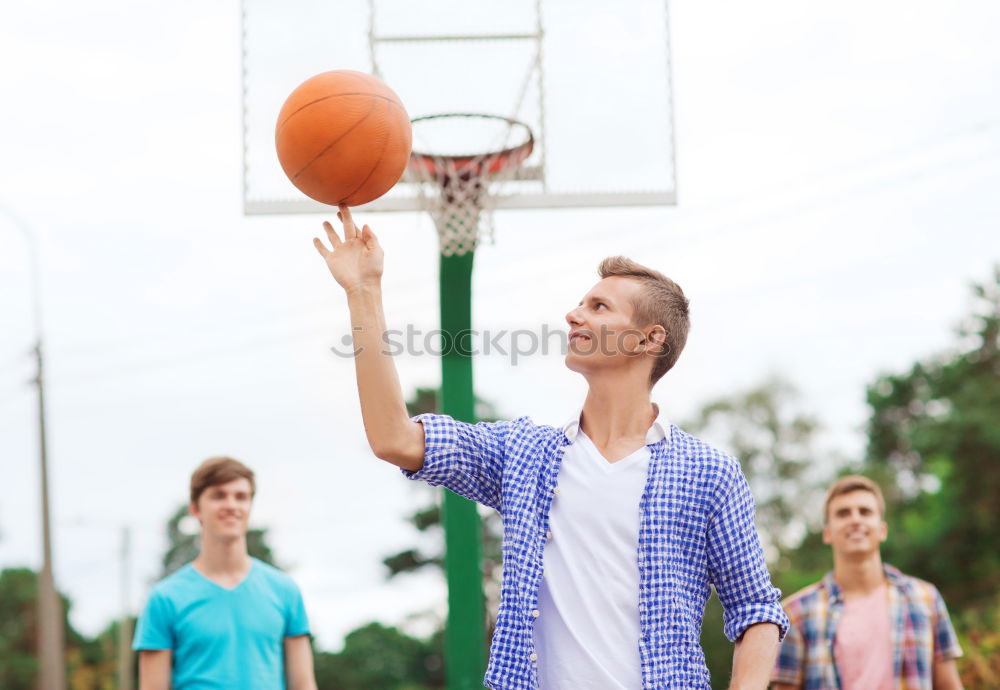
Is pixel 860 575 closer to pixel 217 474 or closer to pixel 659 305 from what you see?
pixel 659 305

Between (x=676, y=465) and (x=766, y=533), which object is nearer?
(x=676, y=465)

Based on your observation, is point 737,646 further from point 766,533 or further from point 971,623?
point 766,533

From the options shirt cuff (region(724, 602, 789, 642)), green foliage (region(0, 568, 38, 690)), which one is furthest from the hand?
green foliage (region(0, 568, 38, 690))

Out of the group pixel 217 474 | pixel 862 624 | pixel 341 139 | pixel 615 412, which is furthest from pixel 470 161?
pixel 615 412

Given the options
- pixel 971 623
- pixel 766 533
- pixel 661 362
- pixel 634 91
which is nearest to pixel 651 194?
pixel 634 91

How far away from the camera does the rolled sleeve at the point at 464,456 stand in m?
2.91

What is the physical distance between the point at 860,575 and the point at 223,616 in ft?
9.62

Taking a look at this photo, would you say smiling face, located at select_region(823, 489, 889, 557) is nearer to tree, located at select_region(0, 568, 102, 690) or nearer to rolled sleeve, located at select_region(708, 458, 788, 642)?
rolled sleeve, located at select_region(708, 458, 788, 642)

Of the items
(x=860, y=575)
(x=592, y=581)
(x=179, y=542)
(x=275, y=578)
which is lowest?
(x=179, y=542)

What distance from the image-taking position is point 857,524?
17.8 ft

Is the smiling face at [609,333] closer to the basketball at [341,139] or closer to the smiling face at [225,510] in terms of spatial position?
the basketball at [341,139]

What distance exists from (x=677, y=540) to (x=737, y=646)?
334mm

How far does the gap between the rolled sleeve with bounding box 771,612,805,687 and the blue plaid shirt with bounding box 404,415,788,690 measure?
2.48 m

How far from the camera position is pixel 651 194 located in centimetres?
706
